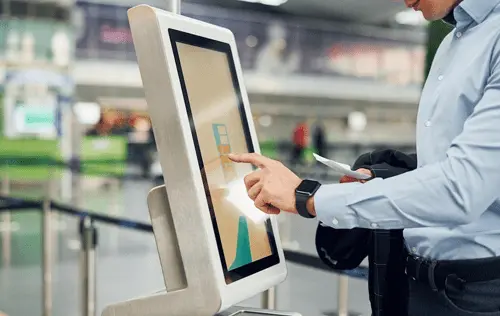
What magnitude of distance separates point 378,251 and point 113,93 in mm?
17485

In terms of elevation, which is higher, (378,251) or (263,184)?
(263,184)

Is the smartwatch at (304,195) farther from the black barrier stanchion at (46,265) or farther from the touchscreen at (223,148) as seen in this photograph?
the black barrier stanchion at (46,265)

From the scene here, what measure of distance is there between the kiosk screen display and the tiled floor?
2.61m

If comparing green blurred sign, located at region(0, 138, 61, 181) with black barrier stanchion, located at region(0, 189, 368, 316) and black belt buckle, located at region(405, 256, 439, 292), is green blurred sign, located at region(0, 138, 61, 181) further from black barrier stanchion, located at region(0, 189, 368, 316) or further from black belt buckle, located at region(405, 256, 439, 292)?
black belt buckle, located at region(405, 256, 439, 292)

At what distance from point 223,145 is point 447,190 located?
0.45m

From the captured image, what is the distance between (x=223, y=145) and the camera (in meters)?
1.16

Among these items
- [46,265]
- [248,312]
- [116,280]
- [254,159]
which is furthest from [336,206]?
[116,280]

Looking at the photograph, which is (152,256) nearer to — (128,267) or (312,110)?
(128,267)

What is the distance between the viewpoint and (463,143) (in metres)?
0.93

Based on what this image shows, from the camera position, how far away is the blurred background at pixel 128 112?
4.84m

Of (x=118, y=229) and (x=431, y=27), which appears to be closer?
(x=431, y=27)

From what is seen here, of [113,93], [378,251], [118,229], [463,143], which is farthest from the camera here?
[113,93]

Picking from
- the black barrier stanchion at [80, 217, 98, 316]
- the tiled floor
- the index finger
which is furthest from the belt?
the tiled floor

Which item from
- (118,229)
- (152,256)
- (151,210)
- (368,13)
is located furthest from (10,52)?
(151,210)
